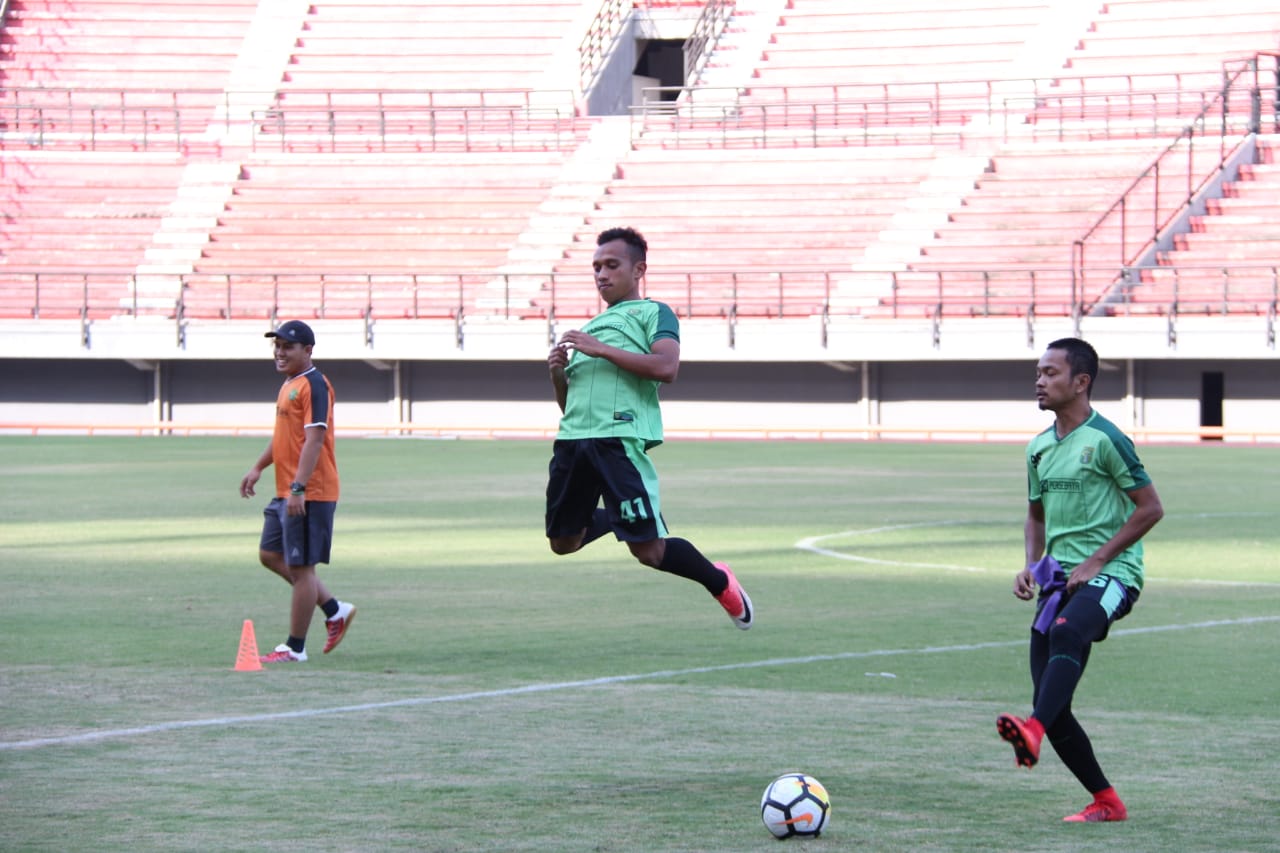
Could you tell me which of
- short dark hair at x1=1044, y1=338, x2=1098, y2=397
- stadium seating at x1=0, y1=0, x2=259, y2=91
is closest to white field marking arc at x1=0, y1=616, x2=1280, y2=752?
short dark hair at x1=1044, y1=338, x2=1098, y2=397

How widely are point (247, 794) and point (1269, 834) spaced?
361 centimetres

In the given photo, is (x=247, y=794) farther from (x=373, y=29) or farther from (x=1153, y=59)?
(x=373, y=29)

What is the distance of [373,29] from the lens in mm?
53750

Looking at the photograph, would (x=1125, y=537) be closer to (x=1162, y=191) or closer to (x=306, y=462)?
(x=306, y=462)

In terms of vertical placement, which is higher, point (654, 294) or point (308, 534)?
point (654, 294)

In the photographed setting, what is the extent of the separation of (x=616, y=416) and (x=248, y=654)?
3380mm

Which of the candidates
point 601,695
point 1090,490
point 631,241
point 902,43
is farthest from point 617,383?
point 902,43

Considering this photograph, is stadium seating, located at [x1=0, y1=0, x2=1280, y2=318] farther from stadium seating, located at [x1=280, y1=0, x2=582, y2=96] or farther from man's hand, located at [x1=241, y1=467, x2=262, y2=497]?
man's hand, located at [x1=241, y1=467, x2=262, y2=497]

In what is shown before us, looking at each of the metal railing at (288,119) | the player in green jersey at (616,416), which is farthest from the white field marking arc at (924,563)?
the metal railing at (288,119)

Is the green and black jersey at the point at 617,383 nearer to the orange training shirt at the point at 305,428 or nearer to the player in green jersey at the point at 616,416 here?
the player in green jersey at the point at 616,416

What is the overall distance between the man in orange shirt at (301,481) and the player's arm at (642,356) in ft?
10.5

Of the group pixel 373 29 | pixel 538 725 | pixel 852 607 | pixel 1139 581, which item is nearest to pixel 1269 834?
pixel 1139 581

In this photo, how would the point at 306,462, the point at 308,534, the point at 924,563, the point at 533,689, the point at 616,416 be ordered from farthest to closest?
the point at 924,563, the point at 308,534, the point at 306,462, the point at 533,689, the point at 616,416

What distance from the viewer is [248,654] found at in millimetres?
10789
